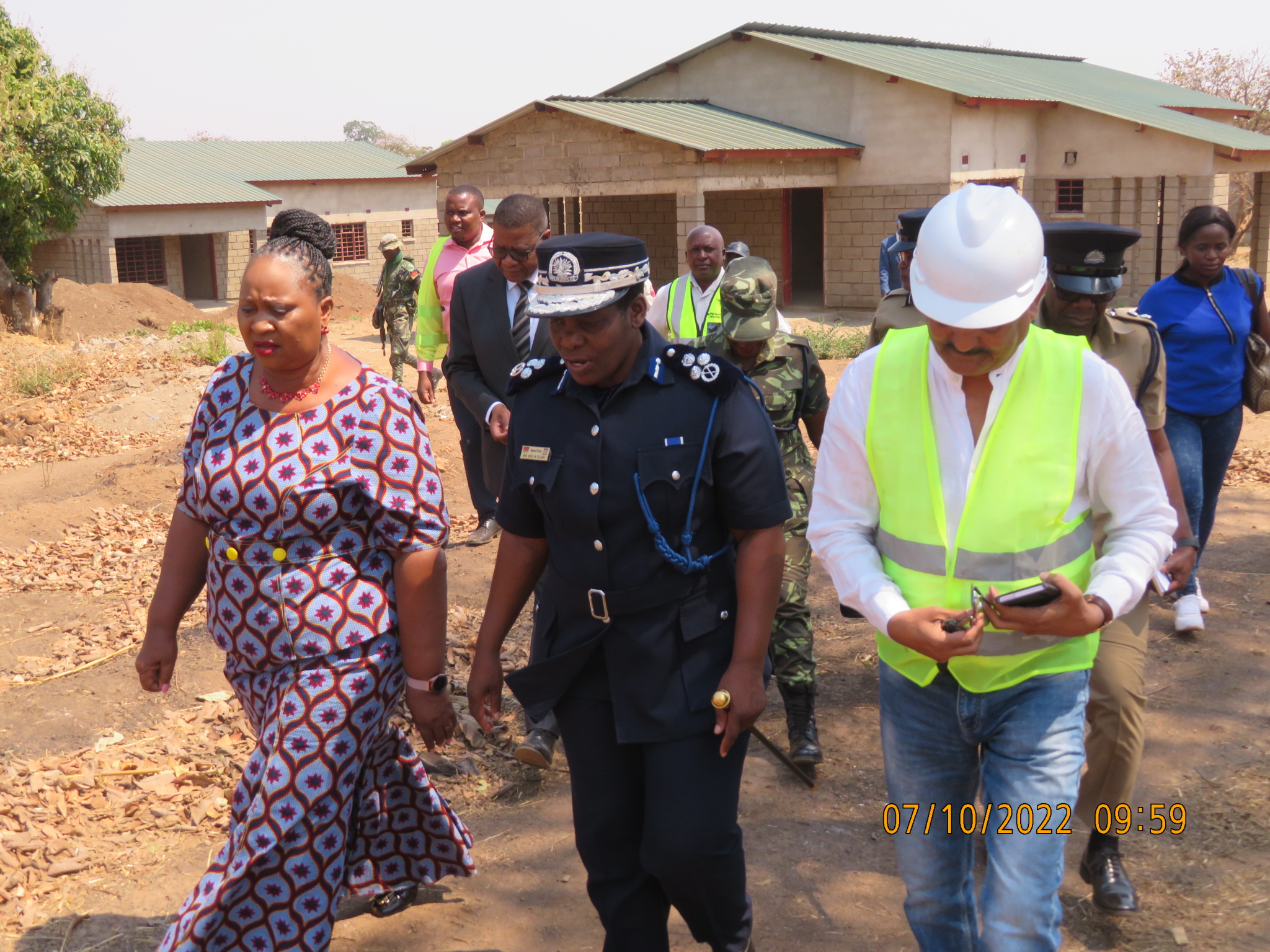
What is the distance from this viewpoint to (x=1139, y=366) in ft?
13.2

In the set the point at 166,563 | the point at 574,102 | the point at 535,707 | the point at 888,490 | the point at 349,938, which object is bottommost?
the point at 349,938

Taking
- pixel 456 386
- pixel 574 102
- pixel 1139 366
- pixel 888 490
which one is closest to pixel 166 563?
pixel 888 490

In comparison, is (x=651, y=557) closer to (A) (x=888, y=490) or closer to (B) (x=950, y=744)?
(A) (x=888, y=490)

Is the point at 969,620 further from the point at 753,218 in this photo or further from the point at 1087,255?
the point at 753,218

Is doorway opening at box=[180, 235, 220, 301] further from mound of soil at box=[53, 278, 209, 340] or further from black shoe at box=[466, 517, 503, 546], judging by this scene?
black shoe at box=[466, 517, 503, 546]

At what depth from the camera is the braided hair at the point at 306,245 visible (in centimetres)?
325

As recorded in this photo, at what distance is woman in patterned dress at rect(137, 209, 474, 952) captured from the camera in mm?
3135

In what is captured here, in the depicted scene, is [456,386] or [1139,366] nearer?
[1139,366]

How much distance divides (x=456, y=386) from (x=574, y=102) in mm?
17154

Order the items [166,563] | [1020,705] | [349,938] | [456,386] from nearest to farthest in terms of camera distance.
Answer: [1020,705]
[166,563]
[349,938]
[456,386]

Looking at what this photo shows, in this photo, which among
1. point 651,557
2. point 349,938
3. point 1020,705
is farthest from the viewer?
point 349,938

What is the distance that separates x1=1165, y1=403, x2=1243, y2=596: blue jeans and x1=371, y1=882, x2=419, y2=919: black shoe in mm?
4174

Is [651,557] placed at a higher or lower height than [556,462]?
lower

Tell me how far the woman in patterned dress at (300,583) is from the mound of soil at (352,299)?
2774 cm
